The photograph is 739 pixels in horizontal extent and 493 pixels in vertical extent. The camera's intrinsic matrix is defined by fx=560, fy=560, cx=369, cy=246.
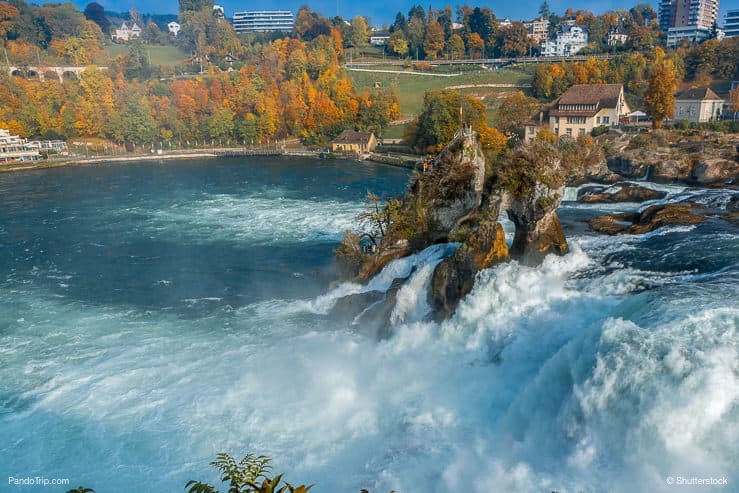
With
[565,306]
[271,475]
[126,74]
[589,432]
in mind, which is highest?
[126,74]

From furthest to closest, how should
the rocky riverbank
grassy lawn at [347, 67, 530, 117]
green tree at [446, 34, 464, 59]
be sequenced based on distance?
green tree at [446, 34, 464, 59] < grassy lawn at [347, 67, 530, 117] < the rocky riverbank

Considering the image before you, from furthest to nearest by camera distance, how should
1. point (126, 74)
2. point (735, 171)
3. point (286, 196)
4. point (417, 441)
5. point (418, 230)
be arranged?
1. point (126, 74)
2. point (286, 196)
3. point (735, 171)
4. point (418, 230)
5. point (417, 441)

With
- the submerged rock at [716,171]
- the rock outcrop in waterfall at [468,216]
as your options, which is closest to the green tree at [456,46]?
the submerged rock at [716,171]

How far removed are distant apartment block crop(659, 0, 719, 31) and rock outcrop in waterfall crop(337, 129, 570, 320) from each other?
142 m

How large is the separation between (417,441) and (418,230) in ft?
36.5

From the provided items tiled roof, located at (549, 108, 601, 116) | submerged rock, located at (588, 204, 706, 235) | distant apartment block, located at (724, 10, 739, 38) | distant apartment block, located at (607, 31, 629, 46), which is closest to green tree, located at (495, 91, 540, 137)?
tiled roof, located at (549, 108, 601, 116)

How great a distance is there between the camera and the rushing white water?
37.7ft

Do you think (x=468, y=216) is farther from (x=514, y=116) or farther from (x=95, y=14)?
(x=95, y=14)

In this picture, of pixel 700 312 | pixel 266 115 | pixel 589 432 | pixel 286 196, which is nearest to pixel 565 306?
pixel 700 312

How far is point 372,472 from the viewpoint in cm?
1341

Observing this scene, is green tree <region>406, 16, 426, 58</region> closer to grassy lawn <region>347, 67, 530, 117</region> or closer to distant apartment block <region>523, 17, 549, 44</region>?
grassy lawn <region>347, 67, 530, 117</region>

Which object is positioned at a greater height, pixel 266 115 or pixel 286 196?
pixel 266 115

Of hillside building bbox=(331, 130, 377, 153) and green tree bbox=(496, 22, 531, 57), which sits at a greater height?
green tree bbox=(496, 22, 531, 57)

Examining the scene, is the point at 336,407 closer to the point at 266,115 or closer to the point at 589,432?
the point at 589,432
